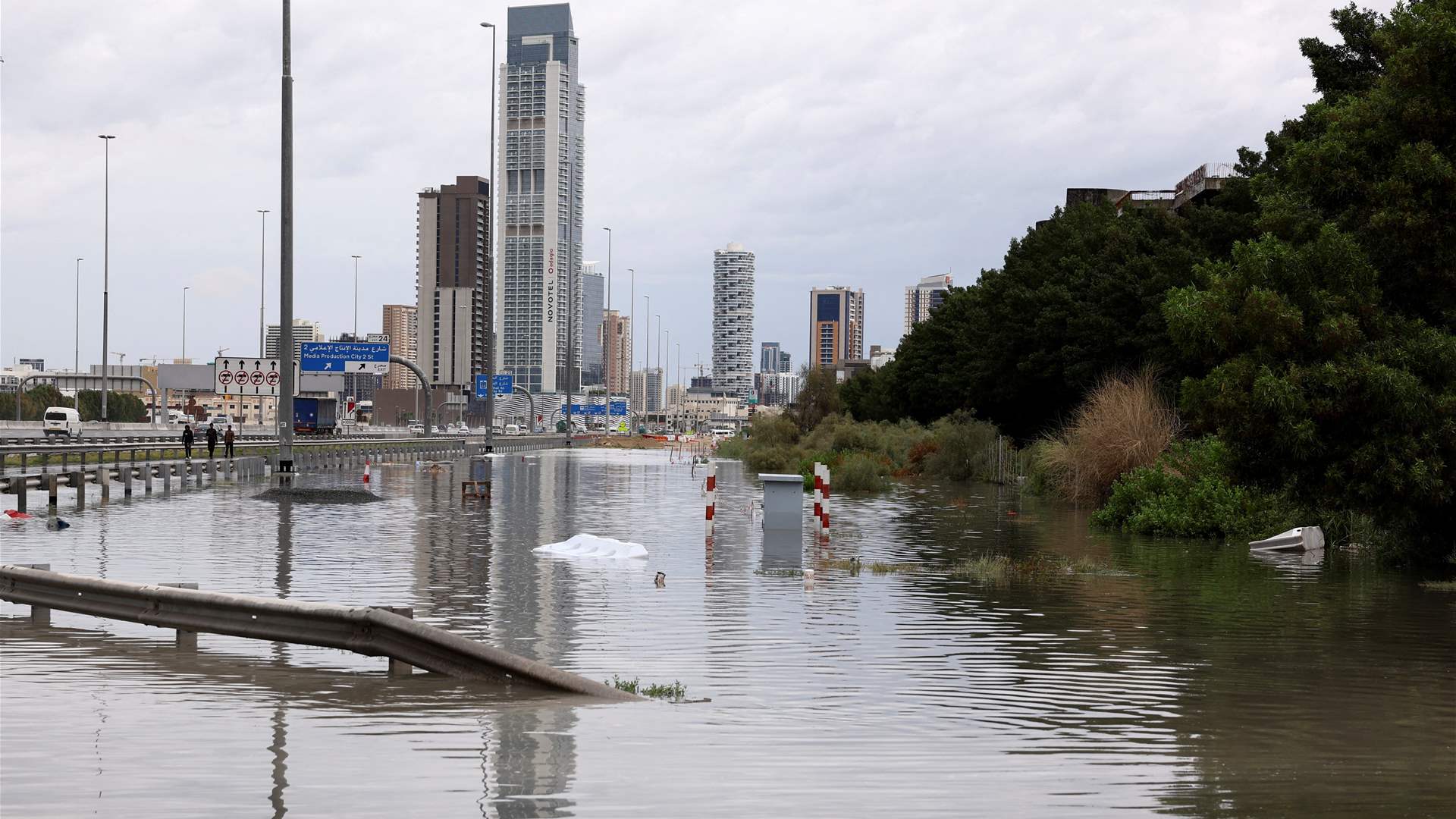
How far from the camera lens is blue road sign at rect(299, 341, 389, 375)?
9462 cm

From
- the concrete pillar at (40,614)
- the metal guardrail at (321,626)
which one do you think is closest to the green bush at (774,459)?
the concrete pillar at (40,614)

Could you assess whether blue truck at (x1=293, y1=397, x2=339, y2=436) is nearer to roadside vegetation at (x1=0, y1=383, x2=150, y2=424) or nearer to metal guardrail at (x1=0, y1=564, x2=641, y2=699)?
roadside vegetation at (x1=0, y1=383, x2=150, y2=424)

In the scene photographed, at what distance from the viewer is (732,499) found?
42.5 meters

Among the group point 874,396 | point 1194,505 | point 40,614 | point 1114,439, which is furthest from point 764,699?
point 874,396

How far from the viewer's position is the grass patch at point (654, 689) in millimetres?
10680

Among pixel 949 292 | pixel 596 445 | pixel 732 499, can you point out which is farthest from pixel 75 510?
pixel 596 445

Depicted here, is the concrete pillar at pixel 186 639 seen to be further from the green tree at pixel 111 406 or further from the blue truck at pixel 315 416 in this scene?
the green tree at pixel 111 406

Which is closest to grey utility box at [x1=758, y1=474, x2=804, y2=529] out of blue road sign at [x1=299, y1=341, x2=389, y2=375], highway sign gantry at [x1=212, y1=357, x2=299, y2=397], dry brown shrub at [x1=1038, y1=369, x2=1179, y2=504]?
dry brown shrub at [x1=1038, y1=369, x2=1179, y2=504]

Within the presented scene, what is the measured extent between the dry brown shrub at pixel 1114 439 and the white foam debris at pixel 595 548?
17.3 metres

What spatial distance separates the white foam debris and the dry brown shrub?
1733 cm

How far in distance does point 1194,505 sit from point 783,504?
8.29 metres

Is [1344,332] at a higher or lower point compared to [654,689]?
higher

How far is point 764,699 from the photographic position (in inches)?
425

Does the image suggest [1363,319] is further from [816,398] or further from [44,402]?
[44,402]
